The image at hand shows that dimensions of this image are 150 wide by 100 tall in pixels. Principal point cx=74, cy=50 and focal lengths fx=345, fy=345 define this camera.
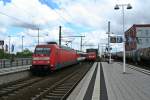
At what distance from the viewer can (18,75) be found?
26875 millimetres

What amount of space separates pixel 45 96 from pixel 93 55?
60.0 m

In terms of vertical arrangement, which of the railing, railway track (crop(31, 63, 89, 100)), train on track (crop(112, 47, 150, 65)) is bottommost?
railway track (crop(31, 63, 89, 100))

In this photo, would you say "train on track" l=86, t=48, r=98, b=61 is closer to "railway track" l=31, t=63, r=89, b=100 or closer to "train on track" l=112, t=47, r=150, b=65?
"train on track" l=112, t=47, r=150, b=65

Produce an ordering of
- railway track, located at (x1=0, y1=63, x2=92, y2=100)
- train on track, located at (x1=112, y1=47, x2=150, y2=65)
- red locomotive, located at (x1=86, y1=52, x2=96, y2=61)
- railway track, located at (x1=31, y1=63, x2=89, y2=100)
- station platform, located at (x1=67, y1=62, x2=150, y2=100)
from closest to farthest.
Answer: station platform, located at (x1=67, y1=62, x2=150, y2=100) → railway track, located at (x1=31, y1=63, x2=89, y2=100) → railway track, located at (x1=0, y1=63, x2=92, y2=100) → train on track, located at (x1=112, y1=47, x2=150, y2=65) → red locomotive, located at (x1=86, y1=52, x2=96, y2=61)

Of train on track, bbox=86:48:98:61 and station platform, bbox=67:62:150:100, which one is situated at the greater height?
→ train on track, bbox=86:48:98:61

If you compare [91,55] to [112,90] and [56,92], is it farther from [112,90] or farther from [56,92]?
[112,90]

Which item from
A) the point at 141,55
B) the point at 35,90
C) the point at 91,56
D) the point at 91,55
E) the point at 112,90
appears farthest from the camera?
the point at 91,56

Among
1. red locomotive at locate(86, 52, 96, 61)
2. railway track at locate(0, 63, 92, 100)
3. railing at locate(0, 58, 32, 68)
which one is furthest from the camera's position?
red locomotive at locate(86, 52, 96, 61)

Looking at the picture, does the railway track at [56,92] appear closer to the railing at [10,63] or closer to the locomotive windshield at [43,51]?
the locomotive windshield at [43,51]

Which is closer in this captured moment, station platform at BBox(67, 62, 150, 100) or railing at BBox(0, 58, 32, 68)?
station platform at BBox(67, 62, 150, 100)

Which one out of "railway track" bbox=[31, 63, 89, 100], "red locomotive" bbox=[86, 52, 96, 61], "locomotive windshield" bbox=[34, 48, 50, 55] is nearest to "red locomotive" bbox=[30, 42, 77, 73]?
"locomotive windshield" bbox=[34, 48, 50, 55]

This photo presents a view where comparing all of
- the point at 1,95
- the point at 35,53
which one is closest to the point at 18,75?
the point at 35,53

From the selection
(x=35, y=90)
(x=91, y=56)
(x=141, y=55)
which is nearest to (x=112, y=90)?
(x=35, y=90)

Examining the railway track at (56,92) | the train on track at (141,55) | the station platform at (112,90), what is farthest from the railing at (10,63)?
the train on track at (141,55)
